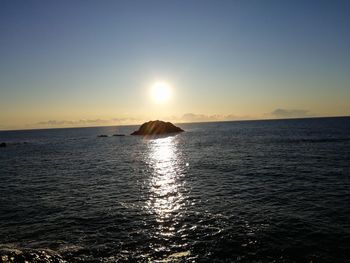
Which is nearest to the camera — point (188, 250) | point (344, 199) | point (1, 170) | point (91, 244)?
point (188, 250)

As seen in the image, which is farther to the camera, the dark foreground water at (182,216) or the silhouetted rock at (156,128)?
the silhouetted rock at (156,128)

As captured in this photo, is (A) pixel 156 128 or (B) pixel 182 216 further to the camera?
(A) pixel 156 128

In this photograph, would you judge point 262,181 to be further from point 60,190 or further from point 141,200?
point 60,190

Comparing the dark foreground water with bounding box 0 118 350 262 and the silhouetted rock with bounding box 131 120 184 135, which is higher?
the silhouetted rock with bounding box 131 120 184 135

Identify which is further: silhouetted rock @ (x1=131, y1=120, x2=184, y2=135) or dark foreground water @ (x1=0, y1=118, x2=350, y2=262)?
silhouetted rock @ (x1=131, y1=120, x2=184, y2=135)

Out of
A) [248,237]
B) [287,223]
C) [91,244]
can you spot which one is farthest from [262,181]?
[91,244]

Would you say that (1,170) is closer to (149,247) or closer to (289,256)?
(149,247)

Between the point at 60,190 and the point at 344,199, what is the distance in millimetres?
32131

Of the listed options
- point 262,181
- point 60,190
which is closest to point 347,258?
point 262,181

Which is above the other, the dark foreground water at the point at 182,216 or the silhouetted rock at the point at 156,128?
the silhouetted rock at the point at 156,128

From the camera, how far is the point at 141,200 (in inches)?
1266

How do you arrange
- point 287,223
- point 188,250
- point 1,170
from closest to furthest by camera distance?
1. point 188,250
2. point 287,223
3. point 1,170

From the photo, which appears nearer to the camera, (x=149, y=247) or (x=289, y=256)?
(x=289, y=256)

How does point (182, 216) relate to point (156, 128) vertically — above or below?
below
